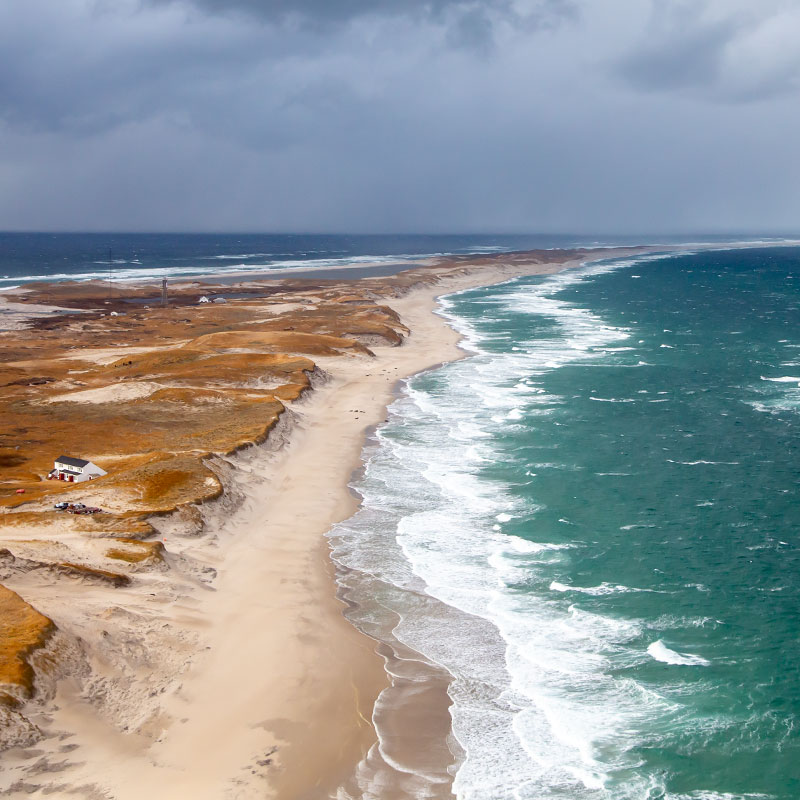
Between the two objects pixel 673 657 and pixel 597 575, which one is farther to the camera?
pixel 597 575

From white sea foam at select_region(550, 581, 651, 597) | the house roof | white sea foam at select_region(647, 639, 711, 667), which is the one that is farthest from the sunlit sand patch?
white sea foam at select_region(647, 639, 711, 667)

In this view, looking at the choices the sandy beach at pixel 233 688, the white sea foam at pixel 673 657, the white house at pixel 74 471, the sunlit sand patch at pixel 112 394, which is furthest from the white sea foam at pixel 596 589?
the sunlit sand patch at pixel 112 394

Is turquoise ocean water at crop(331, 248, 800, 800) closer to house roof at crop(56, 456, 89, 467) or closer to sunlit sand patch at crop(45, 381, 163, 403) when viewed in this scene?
house roof at crop(56, 456, 89, 467)

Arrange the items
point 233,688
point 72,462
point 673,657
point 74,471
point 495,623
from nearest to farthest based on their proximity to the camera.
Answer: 1. point 233,688
2. point 673,657
3. point 495,623
4. point 74,471
5. point 72,462

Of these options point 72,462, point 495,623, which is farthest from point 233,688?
point 72,462

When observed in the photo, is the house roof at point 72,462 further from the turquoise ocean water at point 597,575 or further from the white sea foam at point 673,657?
the white sea foam at point 673,657

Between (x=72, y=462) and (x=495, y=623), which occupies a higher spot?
(x=72, y=462)

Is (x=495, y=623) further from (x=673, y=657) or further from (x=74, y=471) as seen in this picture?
(x=74, y=471)
